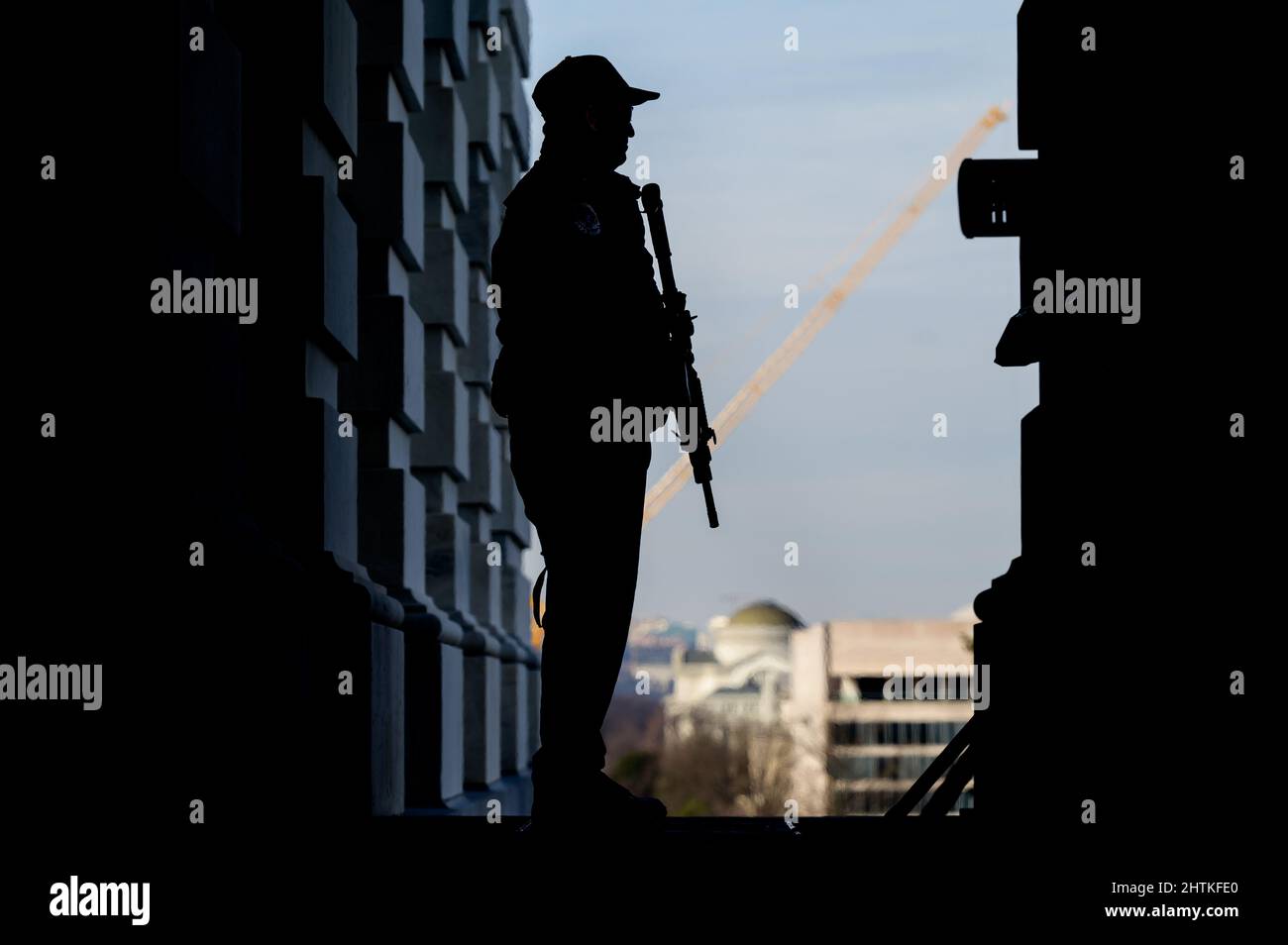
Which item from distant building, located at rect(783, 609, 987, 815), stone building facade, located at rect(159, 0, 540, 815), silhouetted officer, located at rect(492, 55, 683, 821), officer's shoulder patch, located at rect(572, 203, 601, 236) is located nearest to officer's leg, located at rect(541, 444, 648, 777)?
silhouetted officer, located at rect(492, 55, 683, 821)

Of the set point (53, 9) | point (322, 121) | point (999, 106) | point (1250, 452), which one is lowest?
point (1250, 452)

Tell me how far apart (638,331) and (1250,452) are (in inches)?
81.9

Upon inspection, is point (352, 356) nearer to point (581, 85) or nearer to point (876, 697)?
point (581, 85)

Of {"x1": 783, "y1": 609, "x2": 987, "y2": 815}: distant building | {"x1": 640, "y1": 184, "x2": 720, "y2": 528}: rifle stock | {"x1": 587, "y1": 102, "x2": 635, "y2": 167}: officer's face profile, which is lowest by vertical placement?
{"x1": 640, "y1": 184, "x2": 720, "y2": 528}: rifle stock

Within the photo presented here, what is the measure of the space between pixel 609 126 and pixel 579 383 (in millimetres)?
884

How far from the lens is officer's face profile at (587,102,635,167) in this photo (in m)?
7.43

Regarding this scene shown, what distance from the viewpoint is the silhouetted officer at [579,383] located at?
7258mm

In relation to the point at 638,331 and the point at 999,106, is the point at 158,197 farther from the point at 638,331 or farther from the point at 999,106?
the point at 999,106

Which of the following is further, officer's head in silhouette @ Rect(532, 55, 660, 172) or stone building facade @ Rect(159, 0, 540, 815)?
stone building facade @ Rect(159, 0, 540, 815)

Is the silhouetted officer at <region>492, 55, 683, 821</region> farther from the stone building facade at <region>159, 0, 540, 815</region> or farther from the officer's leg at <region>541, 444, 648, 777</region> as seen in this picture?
the stone building facade at <region>159, 0, 540, 815</region>

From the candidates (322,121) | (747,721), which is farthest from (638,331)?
(747,721)

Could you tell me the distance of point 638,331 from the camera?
7461 mm

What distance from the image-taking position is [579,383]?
733 cm

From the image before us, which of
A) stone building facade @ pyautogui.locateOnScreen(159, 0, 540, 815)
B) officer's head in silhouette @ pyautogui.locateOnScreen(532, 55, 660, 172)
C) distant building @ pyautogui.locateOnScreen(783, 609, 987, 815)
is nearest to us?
officer's head in silhouette @ pyautogui.locateOnScreen(532, 55, 660, 172)
